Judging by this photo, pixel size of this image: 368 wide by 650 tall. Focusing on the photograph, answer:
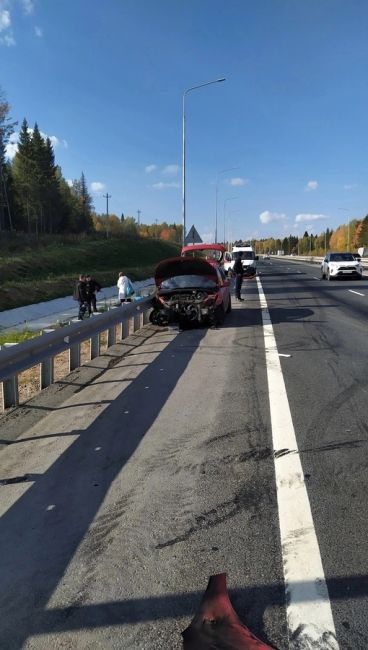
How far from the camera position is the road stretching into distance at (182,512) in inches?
97.9

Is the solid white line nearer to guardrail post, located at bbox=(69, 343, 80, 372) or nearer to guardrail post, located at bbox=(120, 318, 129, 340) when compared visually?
guardrail post, located at bbox=(69, 343, 80, 372)

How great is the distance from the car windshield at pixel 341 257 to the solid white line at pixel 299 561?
27.3 m

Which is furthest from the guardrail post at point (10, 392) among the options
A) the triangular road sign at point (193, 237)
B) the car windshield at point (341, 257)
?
the car windshield at point (341, 257)

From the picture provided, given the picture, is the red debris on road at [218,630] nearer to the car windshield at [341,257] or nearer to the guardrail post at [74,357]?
the guardrail post at [74,357]

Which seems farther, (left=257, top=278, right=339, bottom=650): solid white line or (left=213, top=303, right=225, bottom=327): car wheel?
(left=213, top=303, right=225, bottom=327): car wheel

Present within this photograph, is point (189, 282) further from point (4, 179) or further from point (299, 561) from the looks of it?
point (4, 179)

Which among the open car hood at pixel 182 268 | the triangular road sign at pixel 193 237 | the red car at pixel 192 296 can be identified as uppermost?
the triangular road sign at pixel 193 237

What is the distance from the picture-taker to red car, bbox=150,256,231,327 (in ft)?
38.3

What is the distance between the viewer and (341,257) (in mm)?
31031

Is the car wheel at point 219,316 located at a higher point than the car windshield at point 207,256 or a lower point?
lower

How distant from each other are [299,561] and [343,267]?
2822 centimetres

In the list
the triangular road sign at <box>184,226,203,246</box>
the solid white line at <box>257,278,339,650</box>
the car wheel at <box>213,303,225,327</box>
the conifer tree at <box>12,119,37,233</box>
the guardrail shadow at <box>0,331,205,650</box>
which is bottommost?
the guardrail shadow at <box>0,331,205,650</box>

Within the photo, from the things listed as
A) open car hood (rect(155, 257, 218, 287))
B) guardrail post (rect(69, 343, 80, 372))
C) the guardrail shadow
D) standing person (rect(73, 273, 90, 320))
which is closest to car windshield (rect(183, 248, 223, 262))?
standing person (rect(73, 273, 90, 320))

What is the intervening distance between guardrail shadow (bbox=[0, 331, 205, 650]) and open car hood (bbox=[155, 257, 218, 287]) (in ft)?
22.6
